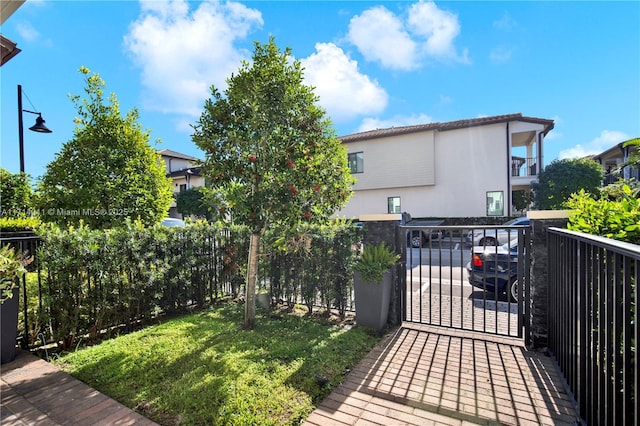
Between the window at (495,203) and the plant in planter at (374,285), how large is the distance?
50.1 ft

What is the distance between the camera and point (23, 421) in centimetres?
220

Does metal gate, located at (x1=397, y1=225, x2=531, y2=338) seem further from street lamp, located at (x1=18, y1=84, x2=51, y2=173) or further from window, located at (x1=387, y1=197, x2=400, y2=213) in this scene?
window, located at (x1=387, y1=197, x2=400, y2=213)

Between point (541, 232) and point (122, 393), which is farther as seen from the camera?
point (541, 232)

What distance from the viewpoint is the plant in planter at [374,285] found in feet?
12.9

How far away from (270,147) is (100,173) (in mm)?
3229

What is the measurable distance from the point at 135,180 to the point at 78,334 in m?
2.56

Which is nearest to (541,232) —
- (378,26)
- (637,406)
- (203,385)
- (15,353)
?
(637,406)

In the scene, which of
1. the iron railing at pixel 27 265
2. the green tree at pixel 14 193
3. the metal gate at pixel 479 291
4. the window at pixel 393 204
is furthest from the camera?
the window at pixel 393 204

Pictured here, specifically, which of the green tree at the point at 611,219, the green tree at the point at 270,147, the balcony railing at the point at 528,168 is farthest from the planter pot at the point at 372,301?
the balcony railing at the point at 528,168

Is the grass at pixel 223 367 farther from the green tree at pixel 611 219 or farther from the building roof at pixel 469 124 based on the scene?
the building roof at pixel 469 124

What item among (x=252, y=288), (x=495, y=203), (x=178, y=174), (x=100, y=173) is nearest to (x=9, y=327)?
(x=252, y=288)

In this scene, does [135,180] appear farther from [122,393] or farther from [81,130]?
[122,393]

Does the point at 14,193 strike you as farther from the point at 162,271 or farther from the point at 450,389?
the point at 450,389

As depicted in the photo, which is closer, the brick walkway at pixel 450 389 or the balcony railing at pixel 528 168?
the brick walkway at pixel 450 389
